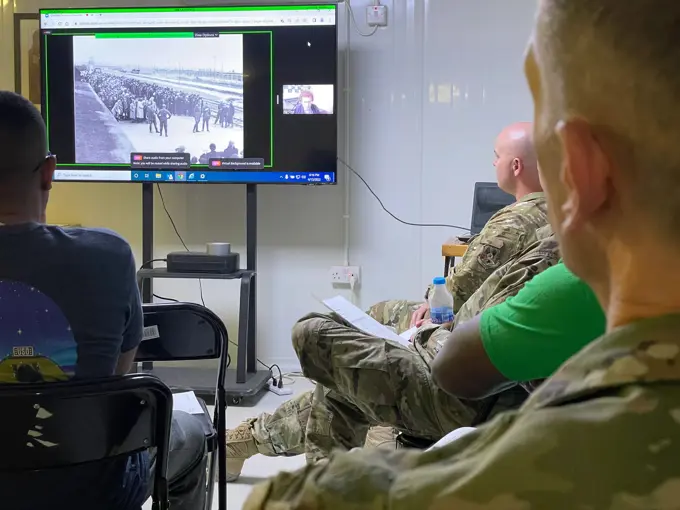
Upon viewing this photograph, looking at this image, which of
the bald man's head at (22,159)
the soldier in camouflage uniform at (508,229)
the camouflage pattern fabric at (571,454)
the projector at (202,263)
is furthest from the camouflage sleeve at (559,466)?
the projector at (202,263)

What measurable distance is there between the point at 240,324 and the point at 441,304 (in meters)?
1.32

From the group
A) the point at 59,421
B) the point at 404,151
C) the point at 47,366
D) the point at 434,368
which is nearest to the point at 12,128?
the point at 47,366

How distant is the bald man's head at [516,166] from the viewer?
2139mm

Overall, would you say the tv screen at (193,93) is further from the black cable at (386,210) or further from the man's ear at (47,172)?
the man's ear at (47,172)

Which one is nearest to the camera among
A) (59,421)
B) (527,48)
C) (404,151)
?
(527,48)

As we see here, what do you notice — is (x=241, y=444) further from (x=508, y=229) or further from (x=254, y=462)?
(x=508, y=229)

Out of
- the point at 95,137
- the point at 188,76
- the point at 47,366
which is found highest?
the point at 188,76

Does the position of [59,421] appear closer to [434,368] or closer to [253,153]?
[434,368]

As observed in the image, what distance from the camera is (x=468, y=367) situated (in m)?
1.21

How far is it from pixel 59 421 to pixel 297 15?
264 centimetres

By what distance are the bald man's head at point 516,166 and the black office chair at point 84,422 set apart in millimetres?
1400

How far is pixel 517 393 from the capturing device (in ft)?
5.02
